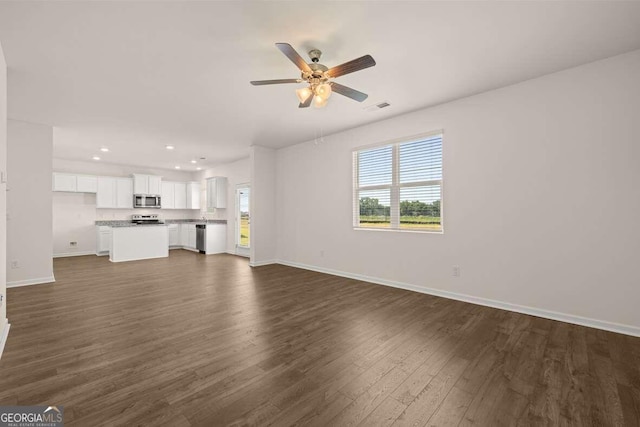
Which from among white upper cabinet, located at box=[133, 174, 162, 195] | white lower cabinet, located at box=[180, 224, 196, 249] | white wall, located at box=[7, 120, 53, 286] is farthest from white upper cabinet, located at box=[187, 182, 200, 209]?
white wall, located at box=[7, 120, 53, 286]

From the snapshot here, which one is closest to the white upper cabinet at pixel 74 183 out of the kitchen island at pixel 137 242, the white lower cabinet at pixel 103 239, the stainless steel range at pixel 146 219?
the white lower cabinet at pixel 103 239

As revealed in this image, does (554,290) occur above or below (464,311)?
above

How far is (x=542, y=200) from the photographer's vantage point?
10.5 ft

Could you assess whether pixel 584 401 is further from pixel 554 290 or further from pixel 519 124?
pixel 519 124

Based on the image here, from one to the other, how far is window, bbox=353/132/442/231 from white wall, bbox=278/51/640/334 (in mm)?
175

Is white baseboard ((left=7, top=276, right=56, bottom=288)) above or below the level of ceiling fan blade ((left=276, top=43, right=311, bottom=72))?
below

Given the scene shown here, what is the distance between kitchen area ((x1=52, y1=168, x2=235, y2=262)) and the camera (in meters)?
7.36

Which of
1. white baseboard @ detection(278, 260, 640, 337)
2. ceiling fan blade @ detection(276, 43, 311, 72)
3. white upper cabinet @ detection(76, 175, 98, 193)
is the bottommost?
white baseboard @ detection(278, 260, 640, 337)

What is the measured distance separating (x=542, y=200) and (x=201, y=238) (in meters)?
8.25

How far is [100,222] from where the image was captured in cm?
811

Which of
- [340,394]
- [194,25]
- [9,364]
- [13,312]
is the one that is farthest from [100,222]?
[340,394]

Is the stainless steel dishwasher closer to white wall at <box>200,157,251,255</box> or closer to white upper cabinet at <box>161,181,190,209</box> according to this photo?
Result: white wall at <box>200,157,251,255</box>

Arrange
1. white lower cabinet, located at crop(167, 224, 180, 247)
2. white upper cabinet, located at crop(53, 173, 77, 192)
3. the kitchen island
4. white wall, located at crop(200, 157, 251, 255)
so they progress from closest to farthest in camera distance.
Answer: the kitchen island, white upper cabinet, located at crop(53, 173, 77, 192), white wall, located at crop(200, 157, 251, 255), white lower cabinet, located at crop(167, 224, 180, 247)

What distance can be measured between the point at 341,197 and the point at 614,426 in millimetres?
4319
